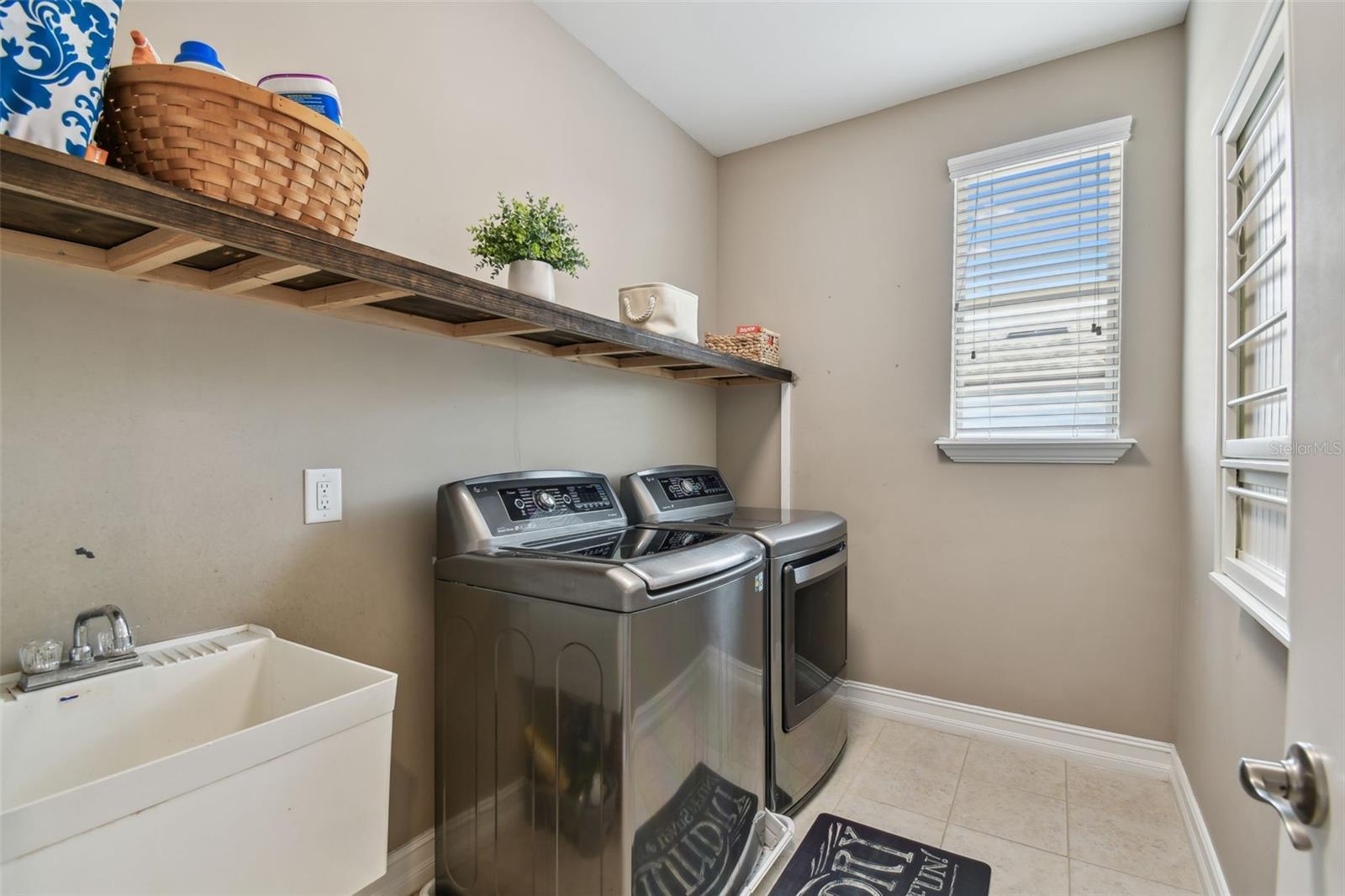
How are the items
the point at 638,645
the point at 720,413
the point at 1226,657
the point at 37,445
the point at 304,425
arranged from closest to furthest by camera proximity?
the point at 37,445, the point at 638,645, the point at 304,425, the point at 1226,657, the point at 720,413

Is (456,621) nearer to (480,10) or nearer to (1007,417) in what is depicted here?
(480,10)

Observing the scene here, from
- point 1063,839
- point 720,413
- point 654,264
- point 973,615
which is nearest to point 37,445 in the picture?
point 654,264

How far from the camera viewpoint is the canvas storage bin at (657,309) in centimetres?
→ 196

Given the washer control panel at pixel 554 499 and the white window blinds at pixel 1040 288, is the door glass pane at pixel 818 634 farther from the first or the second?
the white window blinds at pixel 1040 288

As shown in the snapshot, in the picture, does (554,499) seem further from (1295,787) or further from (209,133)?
(1295,787)

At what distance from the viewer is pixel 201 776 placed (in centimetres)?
71

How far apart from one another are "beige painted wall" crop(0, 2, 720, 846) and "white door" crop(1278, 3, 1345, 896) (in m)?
1.61

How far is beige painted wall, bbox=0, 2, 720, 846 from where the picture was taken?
1017 millimetres

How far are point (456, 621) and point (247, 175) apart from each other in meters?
1.04

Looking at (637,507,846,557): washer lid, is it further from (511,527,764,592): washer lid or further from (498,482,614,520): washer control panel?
(498,482,614,520): washer control panel

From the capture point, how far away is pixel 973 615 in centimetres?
244

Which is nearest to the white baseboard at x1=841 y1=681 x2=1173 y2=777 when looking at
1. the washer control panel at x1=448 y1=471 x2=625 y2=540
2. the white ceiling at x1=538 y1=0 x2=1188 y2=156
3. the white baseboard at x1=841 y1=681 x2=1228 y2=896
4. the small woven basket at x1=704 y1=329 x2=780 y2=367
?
the white baseboard at x1=841 y1=681 x2=1228 y2=896

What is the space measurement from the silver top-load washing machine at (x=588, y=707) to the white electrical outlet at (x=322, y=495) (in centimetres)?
24

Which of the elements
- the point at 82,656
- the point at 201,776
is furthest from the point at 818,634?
the point at 82,656
